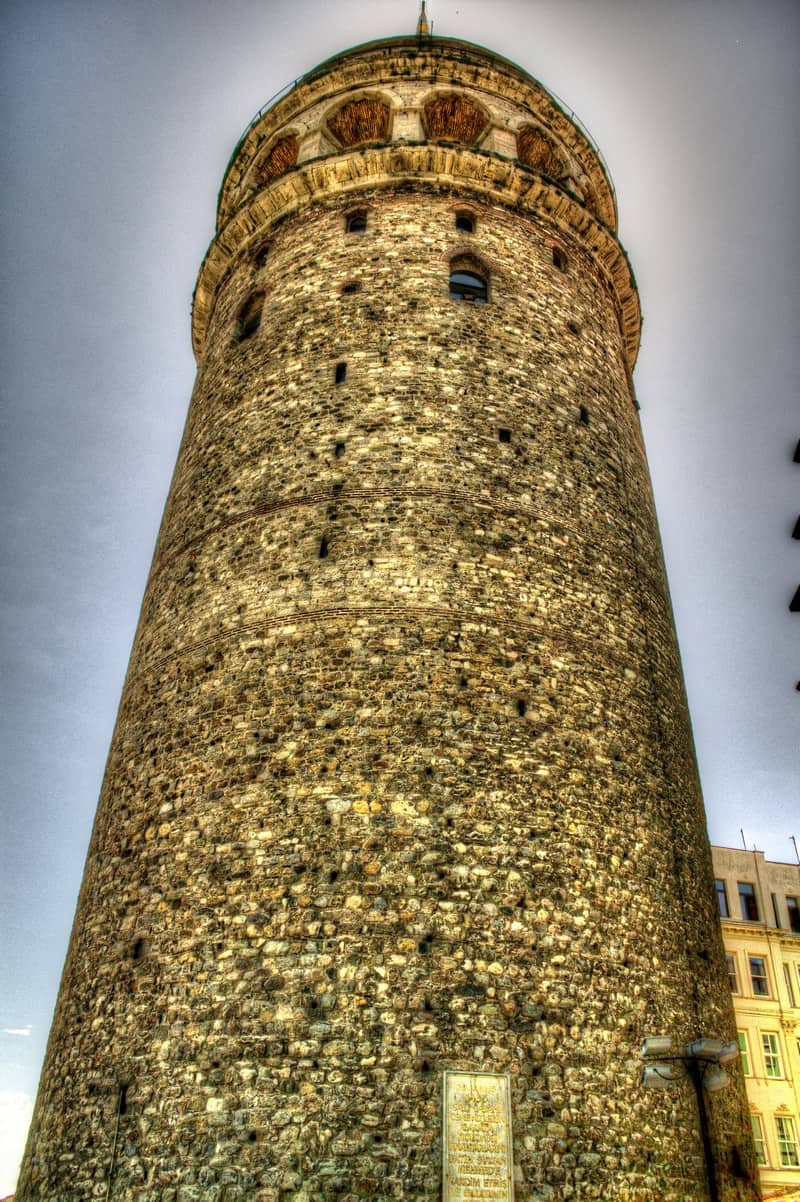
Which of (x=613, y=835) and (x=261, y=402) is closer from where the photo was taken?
(x=613, y=835)

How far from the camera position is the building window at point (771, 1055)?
19953mm

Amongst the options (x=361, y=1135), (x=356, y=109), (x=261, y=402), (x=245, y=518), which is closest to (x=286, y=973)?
(x=361, y=1135)

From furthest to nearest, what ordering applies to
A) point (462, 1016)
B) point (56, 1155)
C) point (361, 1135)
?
1. point (56, 1155)
2. point (462, 1016)
3. point (361, 1135)

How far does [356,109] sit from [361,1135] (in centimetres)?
1437

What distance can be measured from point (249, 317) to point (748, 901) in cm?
1814

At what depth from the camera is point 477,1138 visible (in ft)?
21.1

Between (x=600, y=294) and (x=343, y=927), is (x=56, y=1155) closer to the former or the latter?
(x=343, y=927)

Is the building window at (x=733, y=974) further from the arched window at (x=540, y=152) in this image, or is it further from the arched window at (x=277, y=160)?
the arched window at (x=277, y=160)

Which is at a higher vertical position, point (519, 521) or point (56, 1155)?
point (519, 521)

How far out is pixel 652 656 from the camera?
9.97 m

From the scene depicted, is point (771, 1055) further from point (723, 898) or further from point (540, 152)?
point (540, 152)

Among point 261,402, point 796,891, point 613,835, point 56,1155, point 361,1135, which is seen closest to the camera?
point 361,1135

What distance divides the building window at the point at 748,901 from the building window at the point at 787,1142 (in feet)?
13.8

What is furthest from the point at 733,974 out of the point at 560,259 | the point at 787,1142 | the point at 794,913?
the point at 560,259
